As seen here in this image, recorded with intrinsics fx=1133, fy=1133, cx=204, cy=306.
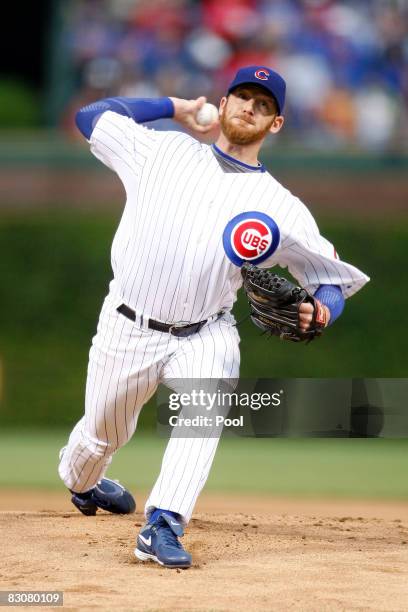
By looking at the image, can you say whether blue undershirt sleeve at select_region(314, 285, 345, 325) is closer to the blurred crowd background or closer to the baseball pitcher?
the baseball pitcher

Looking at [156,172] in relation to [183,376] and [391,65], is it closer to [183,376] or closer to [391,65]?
[183,376]

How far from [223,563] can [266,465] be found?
481 centimetres

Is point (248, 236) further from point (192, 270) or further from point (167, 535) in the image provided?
point (167, 535)

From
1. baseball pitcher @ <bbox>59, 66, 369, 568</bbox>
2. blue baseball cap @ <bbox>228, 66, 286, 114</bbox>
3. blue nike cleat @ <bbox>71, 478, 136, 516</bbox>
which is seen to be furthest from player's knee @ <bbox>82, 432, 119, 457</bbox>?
blue baseball cap @ <bbox>228, 66, 286, 114</bbox>

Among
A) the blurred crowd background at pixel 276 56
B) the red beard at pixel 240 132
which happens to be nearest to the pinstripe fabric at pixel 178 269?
the red beard at pixel 240 132

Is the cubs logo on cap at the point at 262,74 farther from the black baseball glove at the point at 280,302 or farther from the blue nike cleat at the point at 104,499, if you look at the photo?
the blue nike cleat at the point at 104,499

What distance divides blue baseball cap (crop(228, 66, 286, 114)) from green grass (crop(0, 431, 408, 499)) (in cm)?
375

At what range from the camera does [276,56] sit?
11.1 metres

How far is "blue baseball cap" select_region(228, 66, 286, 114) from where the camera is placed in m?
4.39

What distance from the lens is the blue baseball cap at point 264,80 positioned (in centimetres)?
439

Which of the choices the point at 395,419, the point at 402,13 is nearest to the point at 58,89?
the point at 402,13

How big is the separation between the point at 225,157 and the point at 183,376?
0.86 metres

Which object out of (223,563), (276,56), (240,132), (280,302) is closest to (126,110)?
(240,132)

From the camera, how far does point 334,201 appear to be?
10.9 m
